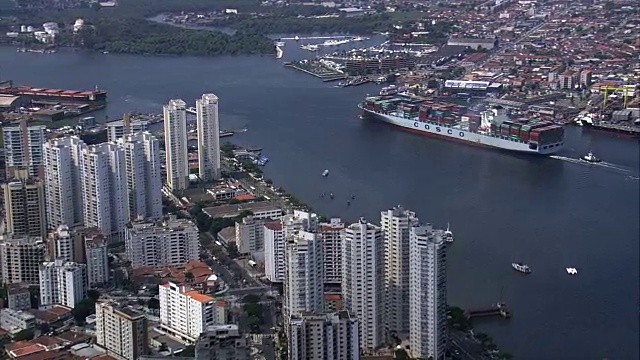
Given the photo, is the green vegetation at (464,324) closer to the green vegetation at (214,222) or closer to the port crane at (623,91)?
the green vegetation at (214,222)

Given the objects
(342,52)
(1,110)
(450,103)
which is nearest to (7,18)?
(342,52)

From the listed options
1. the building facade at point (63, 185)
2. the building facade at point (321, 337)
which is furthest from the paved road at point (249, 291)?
the building facade at point (63, 185)

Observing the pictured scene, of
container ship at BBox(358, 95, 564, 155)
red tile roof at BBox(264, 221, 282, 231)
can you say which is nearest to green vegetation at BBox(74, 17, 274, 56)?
container ship at BBox(358, 95, 564, 155)

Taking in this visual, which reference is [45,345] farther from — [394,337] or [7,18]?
[7,18]

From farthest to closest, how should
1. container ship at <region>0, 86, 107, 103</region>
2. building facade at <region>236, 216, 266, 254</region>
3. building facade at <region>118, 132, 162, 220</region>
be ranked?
1. container ship at <region>0, 86, 107, 103</region>
2. building facade at <region>118, 132, 162, 220</region>
3. building facade at <region>236, 216, 266, 254</region>

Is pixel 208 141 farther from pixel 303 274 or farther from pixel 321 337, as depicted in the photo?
pixel 321 337

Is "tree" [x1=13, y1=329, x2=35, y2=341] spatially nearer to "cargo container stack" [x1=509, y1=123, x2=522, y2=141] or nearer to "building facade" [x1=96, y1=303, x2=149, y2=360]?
"building facade" [x1=96, y1=303, x2=149, y2=360]
